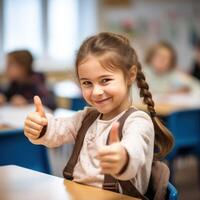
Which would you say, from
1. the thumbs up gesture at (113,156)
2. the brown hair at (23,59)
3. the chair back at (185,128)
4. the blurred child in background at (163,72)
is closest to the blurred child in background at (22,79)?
the brown hair at (23,59)

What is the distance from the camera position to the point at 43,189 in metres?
1.52

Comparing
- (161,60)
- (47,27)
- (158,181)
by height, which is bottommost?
(161,60)

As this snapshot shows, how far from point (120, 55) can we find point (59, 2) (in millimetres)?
4340

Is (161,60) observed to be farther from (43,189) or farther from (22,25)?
(43,189)

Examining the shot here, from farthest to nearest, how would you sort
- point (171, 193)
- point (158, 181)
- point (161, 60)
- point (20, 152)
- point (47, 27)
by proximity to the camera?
1. point (47, 27)
2. point (161, 60)
3. point (20, 152)
4. point (158, 181)
5. point (171, 193)

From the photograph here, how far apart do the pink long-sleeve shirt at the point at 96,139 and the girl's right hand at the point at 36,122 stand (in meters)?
0.03

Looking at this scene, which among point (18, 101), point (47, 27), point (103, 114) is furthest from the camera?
point (47, 27)

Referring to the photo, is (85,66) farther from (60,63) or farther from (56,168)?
(60,63)

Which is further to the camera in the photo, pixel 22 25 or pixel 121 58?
pixel 22 25

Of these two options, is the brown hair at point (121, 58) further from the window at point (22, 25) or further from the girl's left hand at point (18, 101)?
the window at point (22, 25)

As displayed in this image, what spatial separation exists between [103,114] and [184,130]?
80.6 inches

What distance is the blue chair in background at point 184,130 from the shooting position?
3.61m

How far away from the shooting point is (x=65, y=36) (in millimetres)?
5980

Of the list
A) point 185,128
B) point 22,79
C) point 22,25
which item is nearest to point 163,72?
point 185,128
